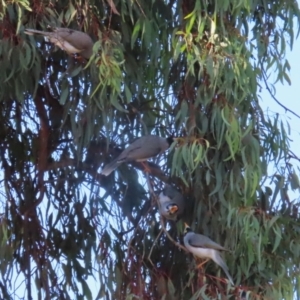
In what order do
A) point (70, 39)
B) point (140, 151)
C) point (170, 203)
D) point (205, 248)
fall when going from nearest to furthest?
point (70, 39) → point (205, 248) → point (170, 203) → point (140, 151)

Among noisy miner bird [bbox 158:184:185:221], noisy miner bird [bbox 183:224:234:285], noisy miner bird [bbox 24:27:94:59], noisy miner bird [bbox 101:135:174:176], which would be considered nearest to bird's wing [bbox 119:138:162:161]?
noisy miner bird [bbox 101:135:174:176]

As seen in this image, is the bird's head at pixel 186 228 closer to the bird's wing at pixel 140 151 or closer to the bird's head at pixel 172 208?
the bird's head at pixel 172 208

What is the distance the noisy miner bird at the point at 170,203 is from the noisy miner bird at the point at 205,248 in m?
0.15

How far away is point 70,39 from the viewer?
13.5 ft

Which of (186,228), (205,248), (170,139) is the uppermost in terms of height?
(170,139)

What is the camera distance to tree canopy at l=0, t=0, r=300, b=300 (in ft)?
13.9

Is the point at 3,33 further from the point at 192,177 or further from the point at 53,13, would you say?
the point at 192,177

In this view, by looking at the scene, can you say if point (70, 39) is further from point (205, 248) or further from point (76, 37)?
point (205, 248)

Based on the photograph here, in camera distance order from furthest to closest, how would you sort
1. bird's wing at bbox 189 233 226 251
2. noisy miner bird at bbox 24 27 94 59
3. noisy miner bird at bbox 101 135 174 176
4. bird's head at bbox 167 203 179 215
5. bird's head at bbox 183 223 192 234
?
noisy miner bird at bbox 101 135 174 176 → bird's head at bbox 183 223 192 234 → bird's head at bbox 167 203 179 215 → bird's wing at bbox 189 233 226 251 → noisy miner bird at bbox 24 27 94 59

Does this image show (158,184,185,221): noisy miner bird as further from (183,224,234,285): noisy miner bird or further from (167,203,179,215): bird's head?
(183,224,234,285): noisy miner bird

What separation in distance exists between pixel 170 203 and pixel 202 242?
0.24m

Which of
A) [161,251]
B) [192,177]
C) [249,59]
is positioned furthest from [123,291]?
[249,59]

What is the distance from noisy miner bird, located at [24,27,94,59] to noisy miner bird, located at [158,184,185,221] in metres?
0.75

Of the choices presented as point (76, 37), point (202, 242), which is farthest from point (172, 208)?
point (76, 37)
